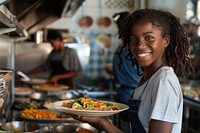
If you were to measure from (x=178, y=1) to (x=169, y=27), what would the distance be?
205 inches

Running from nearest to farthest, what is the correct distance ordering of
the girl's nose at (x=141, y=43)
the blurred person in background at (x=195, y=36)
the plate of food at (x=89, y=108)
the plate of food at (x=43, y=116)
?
1. the girl's nose at (x=141, y=43)
2. the plate of food at (x=89, y=108)
3. the plate of food at (x=43, y=116)
4. the blurred person in background at (x=195, y=36)

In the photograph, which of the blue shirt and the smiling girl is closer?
the smiling girl

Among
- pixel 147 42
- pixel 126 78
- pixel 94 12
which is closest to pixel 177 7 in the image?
pixel 94 12

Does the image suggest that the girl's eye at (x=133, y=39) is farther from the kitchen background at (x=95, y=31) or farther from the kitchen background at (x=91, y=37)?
the kitchen background at (x=95, y=31)

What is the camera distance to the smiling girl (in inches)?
49.6

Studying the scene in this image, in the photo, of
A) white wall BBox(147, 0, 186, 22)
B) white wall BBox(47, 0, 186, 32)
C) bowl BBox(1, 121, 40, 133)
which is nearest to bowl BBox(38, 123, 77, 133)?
bowl BBox(1, 121, 40, 133)

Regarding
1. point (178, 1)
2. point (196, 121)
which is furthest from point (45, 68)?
point (178, 1)

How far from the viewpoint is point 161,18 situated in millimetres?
1416

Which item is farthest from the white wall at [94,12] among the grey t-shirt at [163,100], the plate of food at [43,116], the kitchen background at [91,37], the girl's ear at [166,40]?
the grey t-shirt at [163,100]

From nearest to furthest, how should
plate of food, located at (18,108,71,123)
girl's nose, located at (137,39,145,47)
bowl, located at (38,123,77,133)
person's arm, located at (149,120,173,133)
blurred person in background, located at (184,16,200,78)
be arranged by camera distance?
person's arm, located at (149,120,173,133) → girl's nose, located at (137,39,145,47) → bowl, located at (38,123,77,133) → plate of food, located at (18,108,71,123) → blurred person in background, located at (184,16,200,78)

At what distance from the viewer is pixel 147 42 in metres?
1.36

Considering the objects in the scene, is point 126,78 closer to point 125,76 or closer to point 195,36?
point 125,76

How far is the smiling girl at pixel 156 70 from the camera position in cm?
126

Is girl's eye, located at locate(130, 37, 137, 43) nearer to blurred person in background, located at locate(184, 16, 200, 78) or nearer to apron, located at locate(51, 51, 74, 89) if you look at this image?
apron, located at locate(51, 51, 74, 89)
